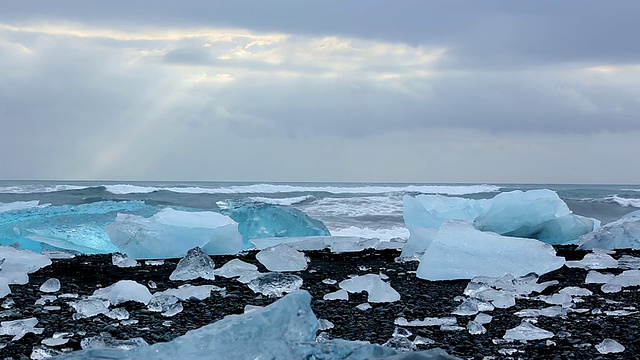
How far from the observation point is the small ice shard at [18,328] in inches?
99.0

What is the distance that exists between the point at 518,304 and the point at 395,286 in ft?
2.59

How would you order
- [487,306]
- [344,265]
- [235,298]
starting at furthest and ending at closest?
[344,265] → [235,298] → [487,306]

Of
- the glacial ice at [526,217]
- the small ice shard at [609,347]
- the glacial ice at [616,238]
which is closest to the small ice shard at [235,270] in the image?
the small ice shard at [609,347]

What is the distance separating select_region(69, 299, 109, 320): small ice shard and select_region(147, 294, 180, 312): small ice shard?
0.21 metres

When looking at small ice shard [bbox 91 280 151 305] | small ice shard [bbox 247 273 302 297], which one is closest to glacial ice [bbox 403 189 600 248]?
small ice shard [bbox 247 273 302 297]

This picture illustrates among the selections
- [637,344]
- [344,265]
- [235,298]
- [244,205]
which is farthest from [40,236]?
[637,344]

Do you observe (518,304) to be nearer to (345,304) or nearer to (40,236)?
(345,304)

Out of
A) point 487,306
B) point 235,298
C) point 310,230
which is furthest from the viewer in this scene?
point 310,230

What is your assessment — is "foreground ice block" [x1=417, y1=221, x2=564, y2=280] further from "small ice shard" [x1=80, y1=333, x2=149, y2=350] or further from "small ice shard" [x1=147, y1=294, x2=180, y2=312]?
"small ice shard" [x1=80, y1=333, x2=149, y2=350]

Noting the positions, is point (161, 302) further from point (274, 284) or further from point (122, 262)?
point (122, 262)

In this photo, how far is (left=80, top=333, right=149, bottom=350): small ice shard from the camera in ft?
7.28

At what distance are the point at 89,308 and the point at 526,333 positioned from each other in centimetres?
201

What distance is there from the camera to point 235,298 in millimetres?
3283

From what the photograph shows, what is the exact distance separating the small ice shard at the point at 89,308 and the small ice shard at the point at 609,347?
219 centimetres
